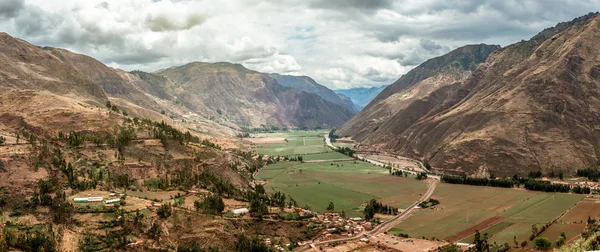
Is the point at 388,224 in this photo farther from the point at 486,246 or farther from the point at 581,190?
the point at 581,190

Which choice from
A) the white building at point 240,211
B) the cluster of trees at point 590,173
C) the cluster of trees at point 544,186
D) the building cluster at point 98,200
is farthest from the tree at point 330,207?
the cluster of trees at point 590,173

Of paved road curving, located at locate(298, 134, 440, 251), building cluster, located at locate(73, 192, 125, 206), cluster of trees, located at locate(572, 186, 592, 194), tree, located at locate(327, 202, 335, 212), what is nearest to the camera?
building cluster, located at locate(73, 192, 125, 206)

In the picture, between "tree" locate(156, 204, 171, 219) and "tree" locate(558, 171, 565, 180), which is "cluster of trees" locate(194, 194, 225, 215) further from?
"tree" locate(558, 171, 565, 180)


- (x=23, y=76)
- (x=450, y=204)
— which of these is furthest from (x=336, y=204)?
(x=23, y=76)

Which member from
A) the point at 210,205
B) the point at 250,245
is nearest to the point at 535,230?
the point at 250,245

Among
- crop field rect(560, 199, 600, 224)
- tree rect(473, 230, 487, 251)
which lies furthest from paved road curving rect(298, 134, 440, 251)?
crop field rect(560, 199, 600, 224)
